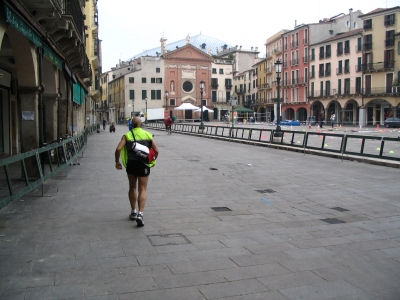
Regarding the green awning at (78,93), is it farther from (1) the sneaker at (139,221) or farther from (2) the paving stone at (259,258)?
(2) the paving stone at (259,258)

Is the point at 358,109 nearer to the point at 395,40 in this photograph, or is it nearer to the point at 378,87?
the point at 378,87

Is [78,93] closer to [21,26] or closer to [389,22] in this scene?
[21,26]

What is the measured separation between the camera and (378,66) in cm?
5500

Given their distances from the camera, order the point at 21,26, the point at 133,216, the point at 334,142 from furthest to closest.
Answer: the point at 334,142, the point at 21,26, the point at 133,216

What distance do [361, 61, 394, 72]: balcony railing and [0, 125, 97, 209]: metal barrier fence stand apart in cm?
5147

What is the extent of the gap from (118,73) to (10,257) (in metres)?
98.0

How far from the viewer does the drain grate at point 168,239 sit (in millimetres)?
5527

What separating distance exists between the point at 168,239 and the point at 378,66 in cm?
5596

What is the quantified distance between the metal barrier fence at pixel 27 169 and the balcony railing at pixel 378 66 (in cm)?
5147

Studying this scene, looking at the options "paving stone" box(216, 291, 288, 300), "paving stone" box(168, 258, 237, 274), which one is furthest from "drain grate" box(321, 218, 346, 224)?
"paving stone" box(216, 291, 288, 300)

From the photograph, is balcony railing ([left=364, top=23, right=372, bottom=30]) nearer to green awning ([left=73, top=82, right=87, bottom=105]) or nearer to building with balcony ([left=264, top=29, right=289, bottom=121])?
building with balcony ([left=264, top=29, right=289, bottom=121])

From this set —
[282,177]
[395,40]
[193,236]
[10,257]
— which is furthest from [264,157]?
Answer: [395,40]

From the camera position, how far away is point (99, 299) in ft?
12.4

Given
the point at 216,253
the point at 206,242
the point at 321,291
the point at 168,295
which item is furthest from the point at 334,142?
the point at 168,295
